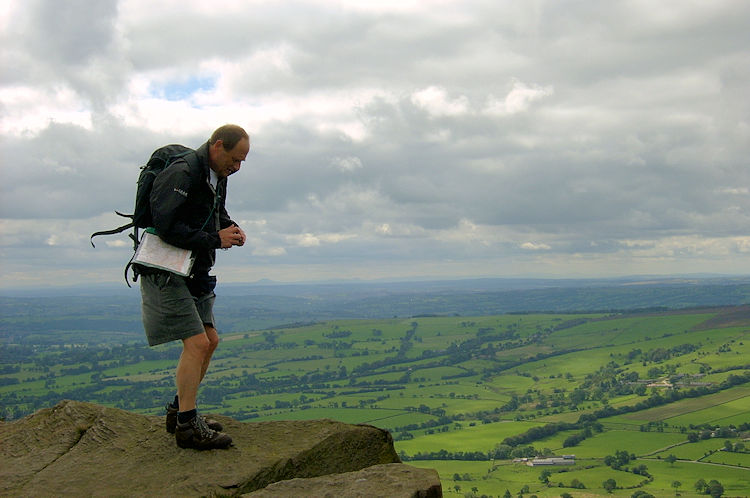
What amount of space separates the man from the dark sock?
0.01m

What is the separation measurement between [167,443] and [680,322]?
20432cm

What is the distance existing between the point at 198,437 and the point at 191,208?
285 cm

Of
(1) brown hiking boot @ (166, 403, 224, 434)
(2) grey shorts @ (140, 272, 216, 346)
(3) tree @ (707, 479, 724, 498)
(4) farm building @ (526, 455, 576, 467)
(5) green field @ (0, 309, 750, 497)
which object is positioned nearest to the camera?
(2) grey shorts @ (140, 272, 216, 346)

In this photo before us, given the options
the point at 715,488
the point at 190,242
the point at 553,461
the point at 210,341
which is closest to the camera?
the point at 190,242

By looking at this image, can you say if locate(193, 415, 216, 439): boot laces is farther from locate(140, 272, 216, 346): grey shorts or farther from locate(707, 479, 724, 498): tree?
locate(707, 479, 724, 498): tree

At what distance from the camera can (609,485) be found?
63.9 meters

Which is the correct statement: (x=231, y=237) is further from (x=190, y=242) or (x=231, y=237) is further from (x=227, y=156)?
(x=227, y=156)

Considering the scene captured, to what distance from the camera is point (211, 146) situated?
8070 mm

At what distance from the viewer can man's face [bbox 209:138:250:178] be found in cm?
805

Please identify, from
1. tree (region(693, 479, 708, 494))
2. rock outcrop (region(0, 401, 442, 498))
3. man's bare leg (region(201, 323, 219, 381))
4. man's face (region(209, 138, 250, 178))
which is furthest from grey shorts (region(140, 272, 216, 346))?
tree (region(693, 479, 708, 494))

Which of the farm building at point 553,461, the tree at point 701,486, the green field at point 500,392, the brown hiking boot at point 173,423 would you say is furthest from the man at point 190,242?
the farm building at point 553,461

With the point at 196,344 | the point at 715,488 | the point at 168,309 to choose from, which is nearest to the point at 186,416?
the point at 196,344

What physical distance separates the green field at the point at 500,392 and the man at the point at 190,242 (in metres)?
53.5

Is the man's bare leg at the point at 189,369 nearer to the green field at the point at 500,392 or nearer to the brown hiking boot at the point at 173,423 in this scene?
the brown hiking boot at the point at 173,423
